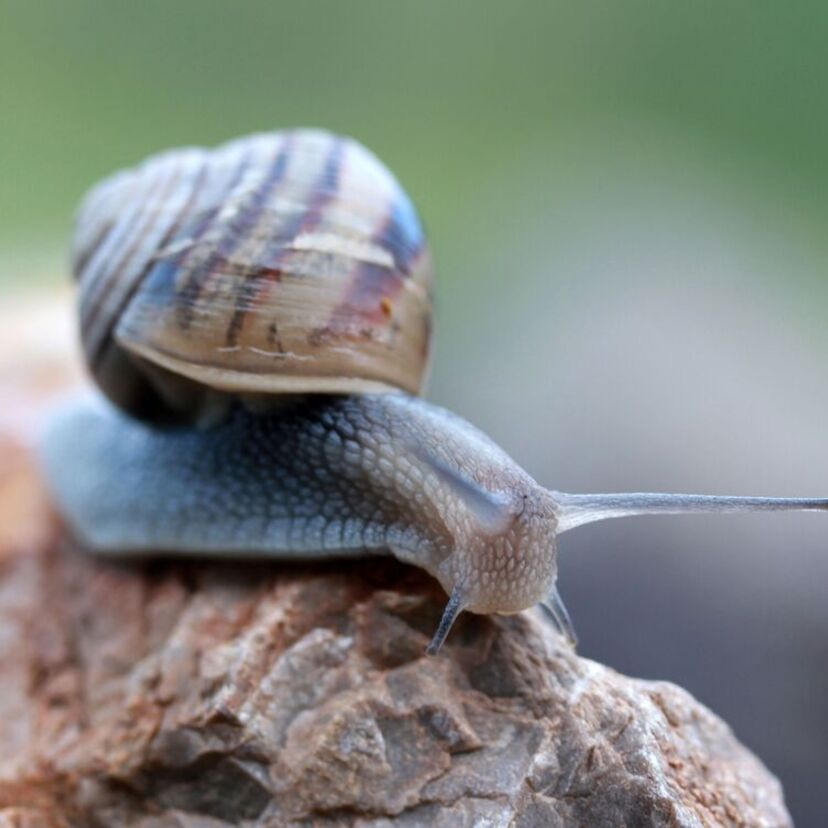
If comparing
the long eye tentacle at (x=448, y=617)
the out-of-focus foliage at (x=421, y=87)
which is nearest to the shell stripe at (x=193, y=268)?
the long eye tentacle at (x=448, y=617)

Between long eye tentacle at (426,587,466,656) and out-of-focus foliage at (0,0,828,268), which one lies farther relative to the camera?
out-of-focus foliage at (0,0,828,268)

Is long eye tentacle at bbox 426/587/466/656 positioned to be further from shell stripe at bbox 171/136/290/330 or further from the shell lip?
shell stripe at bbox 171/136/290/330

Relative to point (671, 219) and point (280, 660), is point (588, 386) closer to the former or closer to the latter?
point (671, 219)

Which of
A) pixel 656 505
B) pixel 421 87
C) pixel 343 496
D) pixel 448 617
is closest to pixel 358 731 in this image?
pixel 448 617

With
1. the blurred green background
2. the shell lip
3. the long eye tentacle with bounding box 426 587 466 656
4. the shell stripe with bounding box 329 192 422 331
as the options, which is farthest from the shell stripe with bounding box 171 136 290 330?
the blurred green background

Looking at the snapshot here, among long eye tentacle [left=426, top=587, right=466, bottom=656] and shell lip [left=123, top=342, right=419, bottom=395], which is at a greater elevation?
shell lip [left=123, top=342, right=419, bottom=395]

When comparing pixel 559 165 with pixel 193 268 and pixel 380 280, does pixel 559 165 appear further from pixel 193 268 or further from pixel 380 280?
pixel 193 268

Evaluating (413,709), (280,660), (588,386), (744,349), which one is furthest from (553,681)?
(744,349)

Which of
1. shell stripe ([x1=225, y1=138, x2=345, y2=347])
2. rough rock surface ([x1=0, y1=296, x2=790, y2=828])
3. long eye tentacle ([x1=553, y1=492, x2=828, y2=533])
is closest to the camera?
rough rock surface ([x1=0, y1=296, x2=790, y2=828])
